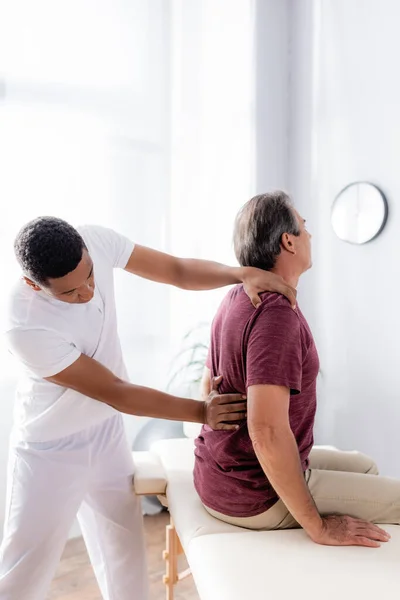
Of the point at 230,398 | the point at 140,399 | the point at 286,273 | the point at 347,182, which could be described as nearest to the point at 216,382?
the point at 230,398

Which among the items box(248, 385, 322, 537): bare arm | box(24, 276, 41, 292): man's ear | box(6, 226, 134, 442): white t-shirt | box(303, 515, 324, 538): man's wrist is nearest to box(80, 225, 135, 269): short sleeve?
box(6, 226, 134, 442): white t-shirt

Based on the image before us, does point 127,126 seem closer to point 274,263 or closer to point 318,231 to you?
point 318,231

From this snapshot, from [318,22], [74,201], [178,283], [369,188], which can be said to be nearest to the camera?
[178,283]

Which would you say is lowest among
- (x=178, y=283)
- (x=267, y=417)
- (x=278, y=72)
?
(x=267, y=417)

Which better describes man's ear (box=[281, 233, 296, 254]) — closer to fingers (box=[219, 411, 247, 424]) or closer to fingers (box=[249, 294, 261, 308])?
fingers (box=[249, 294, 261, 308])

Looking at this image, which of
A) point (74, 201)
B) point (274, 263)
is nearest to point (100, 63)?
point (74, 201)

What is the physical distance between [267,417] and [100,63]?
1924mm

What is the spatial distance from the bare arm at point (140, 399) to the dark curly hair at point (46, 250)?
0.78 feet

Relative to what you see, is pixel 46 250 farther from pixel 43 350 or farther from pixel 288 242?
pixel 288 242

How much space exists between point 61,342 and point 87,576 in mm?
1240

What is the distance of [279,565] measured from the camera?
1190mm

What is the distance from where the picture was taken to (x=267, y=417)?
1.24m

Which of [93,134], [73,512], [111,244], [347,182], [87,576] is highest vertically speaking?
[93,134]

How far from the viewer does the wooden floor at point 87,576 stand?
6.82 ft
